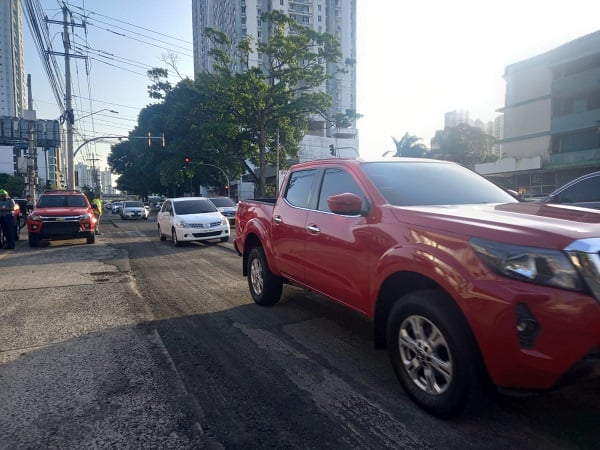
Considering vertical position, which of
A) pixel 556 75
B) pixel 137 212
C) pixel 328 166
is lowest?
pixel 137 212

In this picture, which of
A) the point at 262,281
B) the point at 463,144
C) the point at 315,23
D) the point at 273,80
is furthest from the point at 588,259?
the point at 315,23

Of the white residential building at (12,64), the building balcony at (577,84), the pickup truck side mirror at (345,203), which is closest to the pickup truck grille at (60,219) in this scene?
the pickup truck side mirror at (345,203)

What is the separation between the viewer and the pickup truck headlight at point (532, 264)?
2.19 m

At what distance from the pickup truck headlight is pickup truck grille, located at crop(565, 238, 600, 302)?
3 centimetres

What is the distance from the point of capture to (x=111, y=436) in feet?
8.73

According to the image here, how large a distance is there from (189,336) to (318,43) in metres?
28.6

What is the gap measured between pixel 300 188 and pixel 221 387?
7.89ft

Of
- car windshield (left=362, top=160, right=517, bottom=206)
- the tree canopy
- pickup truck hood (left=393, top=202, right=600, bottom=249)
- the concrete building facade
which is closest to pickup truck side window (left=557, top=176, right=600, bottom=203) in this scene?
car windshield (left=362, top=160, right=517, bottom=206)

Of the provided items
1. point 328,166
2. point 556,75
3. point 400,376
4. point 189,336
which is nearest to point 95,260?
point 189,336

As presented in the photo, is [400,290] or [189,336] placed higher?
[400,290]

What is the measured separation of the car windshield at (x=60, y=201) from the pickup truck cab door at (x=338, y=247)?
12.2 meters

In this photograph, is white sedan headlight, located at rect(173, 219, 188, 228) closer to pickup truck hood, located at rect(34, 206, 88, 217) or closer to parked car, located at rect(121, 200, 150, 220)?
pickup truck hood, located at rect(34, 206, 88, 217)

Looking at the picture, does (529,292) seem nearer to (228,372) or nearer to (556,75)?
(228,372)

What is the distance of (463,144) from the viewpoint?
43594 mm
